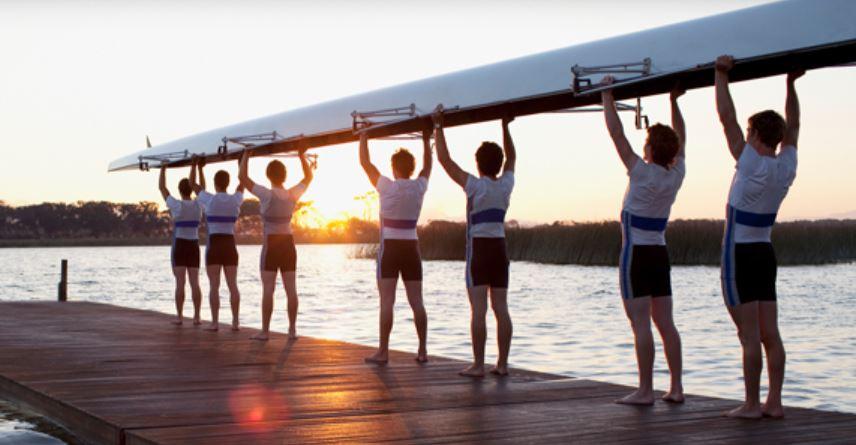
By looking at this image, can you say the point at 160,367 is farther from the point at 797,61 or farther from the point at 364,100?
the point at 797,61

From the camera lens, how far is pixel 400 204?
8.05 metres

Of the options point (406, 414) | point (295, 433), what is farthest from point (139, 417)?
point (406, 414)

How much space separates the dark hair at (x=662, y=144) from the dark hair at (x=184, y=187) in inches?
276

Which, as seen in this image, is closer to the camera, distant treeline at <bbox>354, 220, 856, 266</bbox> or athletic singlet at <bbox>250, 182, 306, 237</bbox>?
athletic singlet at <bbox>250, 182, 306, 237</bbox>

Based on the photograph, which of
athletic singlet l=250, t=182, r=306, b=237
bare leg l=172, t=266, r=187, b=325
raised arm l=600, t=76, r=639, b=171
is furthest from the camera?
bare leg l=172, t=266, r=187, b=325

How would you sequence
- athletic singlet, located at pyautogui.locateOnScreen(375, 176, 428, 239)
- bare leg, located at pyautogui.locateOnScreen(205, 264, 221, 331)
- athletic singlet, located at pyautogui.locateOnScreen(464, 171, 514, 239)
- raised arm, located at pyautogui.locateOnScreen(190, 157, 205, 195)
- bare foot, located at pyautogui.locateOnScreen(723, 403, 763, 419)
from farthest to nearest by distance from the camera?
1. raised arm, located at pyautogui.locateOnScreen(190, 157, 205, 195)
2. bare leg, located at pyautogui.locateOnScreen(205, 264, 221, 331)
3. athletic singlet, located at pyautogui.locateOnScreen(375, 176, 428, 239)
4. athletic singlet, located at pyautogui.locateOnScreen(464, 171, 514, 239)
5. bare foot, located at pyautogui.locateOnScreen(723, 403, 763, 419)

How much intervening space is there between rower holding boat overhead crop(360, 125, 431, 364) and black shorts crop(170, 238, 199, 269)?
426 cm

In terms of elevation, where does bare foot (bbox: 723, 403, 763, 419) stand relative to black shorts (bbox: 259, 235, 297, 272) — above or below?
below

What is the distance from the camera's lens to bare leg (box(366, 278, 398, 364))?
822cm

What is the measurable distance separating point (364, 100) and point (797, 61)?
4.53m

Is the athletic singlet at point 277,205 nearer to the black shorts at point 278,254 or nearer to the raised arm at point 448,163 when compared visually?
the black shorts at point 278,254

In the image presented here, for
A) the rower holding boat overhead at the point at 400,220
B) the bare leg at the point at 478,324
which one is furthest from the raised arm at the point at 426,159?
the bare leg at the point at 478,324

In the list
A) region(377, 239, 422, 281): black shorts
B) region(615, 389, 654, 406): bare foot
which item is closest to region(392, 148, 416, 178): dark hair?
region(377, 239, 422, 281): black shorts

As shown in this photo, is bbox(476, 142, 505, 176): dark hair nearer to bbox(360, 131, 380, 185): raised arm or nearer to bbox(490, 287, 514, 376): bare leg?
bbox(490, 287, 514, 376): bare leg
